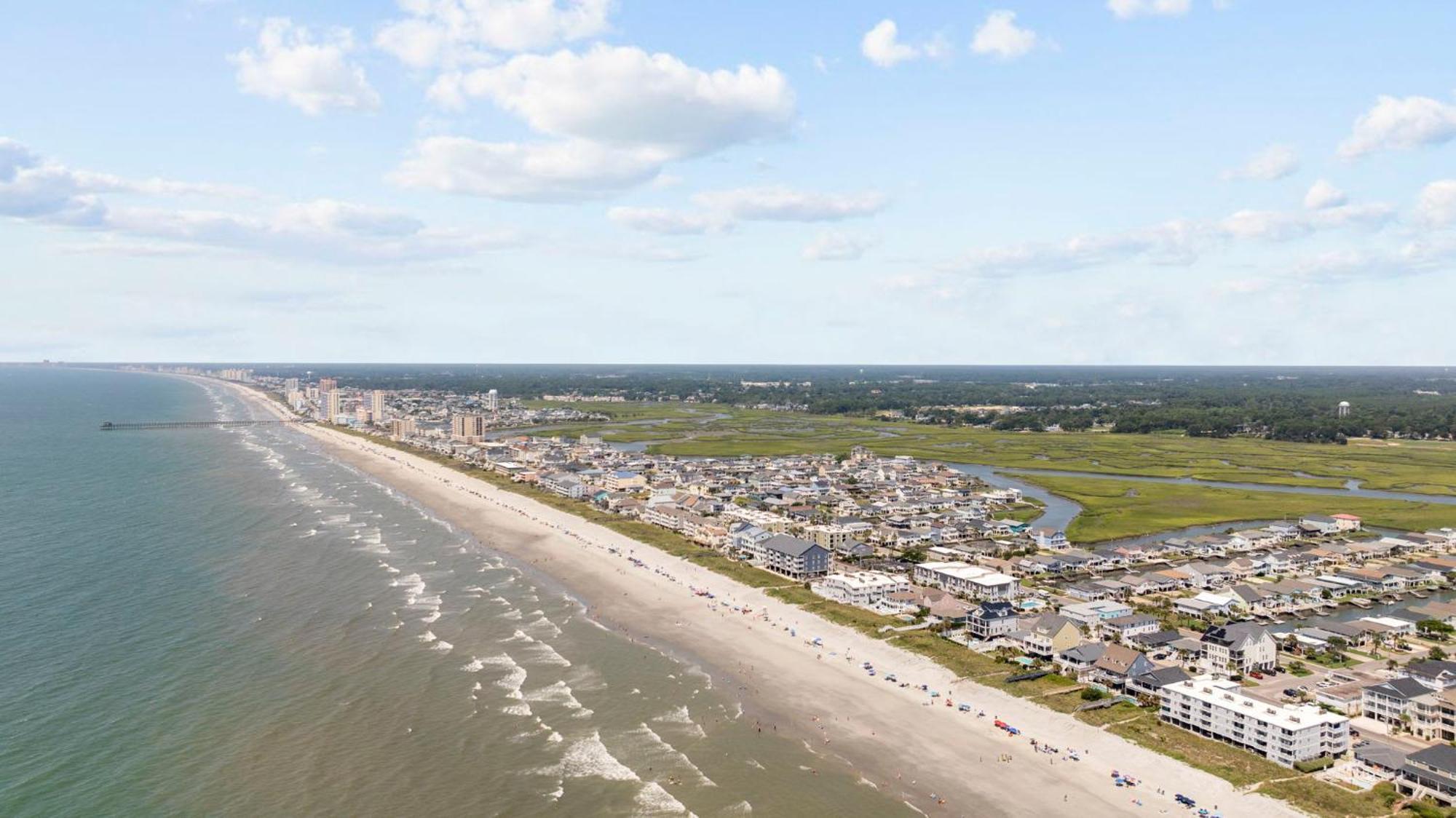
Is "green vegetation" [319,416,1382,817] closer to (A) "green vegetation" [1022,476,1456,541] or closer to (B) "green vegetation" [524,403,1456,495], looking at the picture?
(A) "green vegetation" [1022,476,1456,541]

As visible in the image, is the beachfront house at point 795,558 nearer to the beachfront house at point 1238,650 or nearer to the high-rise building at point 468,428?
the beachfront house at point 1238,650

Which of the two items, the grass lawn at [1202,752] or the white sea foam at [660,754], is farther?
the grass lawn at [1202,752]

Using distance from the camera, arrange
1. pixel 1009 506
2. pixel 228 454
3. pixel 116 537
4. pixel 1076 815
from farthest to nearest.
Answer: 1. pixel 228 454
2. pixel 1009 506
3. pixel 116 537
4. pixel 1076 815

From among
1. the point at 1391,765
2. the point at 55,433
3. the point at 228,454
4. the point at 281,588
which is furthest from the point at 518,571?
the point at 55,433

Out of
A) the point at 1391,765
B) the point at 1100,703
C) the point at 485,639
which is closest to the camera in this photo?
the point at 1391,765

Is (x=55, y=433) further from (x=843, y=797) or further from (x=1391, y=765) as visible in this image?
(x=1391, y=765)

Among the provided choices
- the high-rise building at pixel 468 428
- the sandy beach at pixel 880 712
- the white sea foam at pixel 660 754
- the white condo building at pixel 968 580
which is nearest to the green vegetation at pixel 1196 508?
the white condo building at pixel 968 580
